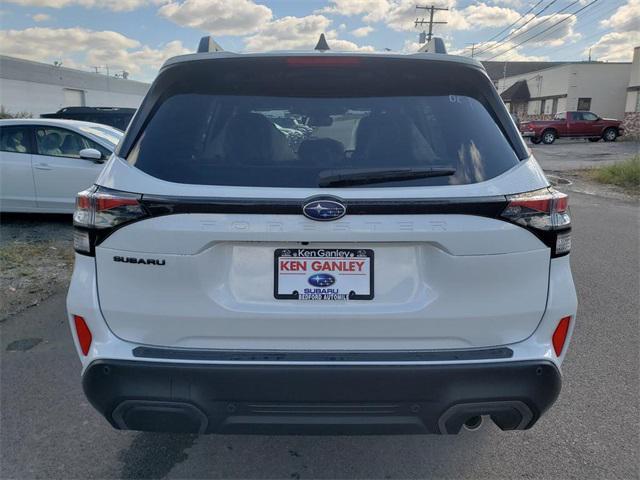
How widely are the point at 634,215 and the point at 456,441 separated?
27.2 feet

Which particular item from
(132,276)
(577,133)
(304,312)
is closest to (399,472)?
(304,312)

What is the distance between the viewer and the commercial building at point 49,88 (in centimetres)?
3378

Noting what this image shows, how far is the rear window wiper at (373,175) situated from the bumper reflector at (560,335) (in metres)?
0.77

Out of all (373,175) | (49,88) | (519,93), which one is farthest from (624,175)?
(49,88)

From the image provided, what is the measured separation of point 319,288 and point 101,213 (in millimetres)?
901

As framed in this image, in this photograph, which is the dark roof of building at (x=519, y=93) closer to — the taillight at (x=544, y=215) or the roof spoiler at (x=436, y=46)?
the roof spoiler at (x=436, y=46)

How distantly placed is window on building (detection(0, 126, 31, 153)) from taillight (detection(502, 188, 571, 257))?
7674 millimetres

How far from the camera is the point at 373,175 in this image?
2.00 metres

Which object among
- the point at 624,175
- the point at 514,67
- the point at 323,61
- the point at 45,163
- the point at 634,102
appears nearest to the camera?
the point at 323,61

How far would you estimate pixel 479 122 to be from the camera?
7.23 ft

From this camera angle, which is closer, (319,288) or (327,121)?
(319,288)

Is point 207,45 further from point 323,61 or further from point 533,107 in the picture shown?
point 533,107

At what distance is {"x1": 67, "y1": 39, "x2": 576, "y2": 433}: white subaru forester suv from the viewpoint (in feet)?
6.36

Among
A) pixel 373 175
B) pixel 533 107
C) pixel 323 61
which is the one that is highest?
pixel 323 61
